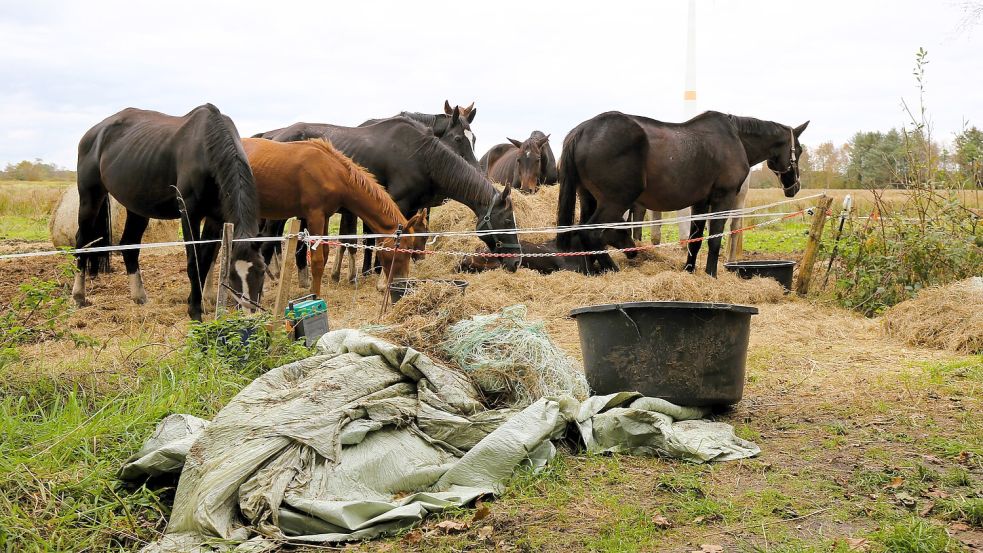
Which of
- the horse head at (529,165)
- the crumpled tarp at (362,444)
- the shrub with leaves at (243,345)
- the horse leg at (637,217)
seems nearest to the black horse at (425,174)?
the horse leg at (637,217)

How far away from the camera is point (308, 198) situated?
8375 mm

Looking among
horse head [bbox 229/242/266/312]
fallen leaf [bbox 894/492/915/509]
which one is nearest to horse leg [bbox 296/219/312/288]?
horse head [bbox 229/242/266/312]

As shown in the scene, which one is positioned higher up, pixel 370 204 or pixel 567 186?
pixel 567 186

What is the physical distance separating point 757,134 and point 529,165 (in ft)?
14.4

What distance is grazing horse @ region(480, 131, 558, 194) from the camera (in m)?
14.2

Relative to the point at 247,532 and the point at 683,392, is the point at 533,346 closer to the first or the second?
the point at 683,392

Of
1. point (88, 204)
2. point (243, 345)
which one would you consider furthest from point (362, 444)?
point (88, 204)

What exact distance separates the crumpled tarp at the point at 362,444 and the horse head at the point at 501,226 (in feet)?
18.0

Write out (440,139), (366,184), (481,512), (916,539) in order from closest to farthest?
(916,539) < (481,512) < (366,184) < (440,139)

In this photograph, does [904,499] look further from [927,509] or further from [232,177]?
[232,177]

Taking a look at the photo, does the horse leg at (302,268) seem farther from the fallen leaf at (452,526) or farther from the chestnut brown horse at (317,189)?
the fallen leaf at (452,526)

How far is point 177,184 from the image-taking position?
299 inches

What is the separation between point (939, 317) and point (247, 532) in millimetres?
6215

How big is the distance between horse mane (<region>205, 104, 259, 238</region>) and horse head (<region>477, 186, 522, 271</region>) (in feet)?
11.7
